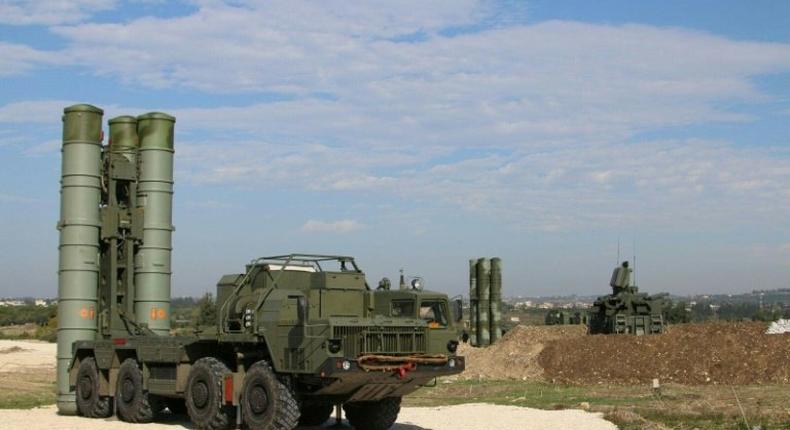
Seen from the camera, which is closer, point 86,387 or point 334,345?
point 334,345

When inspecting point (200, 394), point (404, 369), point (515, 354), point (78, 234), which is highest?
point (78, 234)

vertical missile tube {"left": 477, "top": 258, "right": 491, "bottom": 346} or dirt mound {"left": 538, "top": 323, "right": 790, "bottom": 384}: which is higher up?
vertical missile tube {"left": 477, "top": 258, "right": 491, "bottom": 346}

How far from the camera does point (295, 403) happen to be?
51.6 feet

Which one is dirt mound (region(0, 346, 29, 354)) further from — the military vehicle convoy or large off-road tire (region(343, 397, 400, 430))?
large off-road tire (region(343, 397, 400, 430))

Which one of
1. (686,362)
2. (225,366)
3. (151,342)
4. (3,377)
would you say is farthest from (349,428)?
(3,377)

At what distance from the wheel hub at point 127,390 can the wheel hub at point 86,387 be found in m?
1.33

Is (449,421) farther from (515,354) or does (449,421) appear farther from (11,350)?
(11,350)

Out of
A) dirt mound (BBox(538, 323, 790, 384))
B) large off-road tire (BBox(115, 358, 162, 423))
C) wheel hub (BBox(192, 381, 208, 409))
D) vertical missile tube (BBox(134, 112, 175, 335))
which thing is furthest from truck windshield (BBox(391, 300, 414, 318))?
dirt mound (BBox(538, 323, 790, 384))

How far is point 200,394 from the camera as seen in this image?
17359mm

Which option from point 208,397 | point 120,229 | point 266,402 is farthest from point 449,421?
point 120,229

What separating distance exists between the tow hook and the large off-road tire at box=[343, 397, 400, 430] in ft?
6.12

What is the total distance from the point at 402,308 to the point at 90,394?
7035 mm

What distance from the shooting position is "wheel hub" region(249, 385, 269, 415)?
16.1m

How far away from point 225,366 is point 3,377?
18195mm
